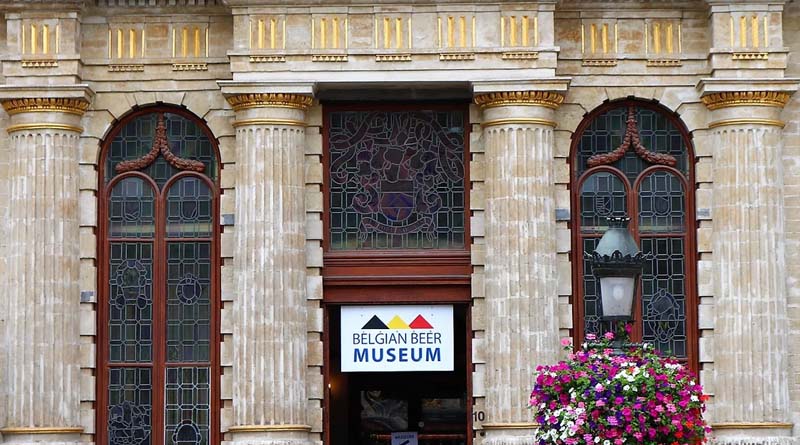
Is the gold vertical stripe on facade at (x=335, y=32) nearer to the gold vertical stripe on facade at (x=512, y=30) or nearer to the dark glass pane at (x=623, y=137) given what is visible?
the gold vertical stripe on facade at (x=512, y=30)

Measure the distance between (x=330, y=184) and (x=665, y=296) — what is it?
5609 millimetres

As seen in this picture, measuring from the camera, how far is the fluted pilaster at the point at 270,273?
92.1 ft

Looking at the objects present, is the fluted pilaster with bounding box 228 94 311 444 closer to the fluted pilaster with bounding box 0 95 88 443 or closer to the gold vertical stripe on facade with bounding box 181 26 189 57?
the gold vertical stripe on facade with bounding box 181 26 189 57

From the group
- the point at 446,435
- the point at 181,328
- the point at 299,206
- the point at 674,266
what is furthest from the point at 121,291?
the point at 674,266

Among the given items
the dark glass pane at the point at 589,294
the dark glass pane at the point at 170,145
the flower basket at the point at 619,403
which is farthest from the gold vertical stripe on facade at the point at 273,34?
the flower basket at the point at 619,403

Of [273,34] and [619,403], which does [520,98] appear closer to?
[273,34]

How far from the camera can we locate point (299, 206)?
2870 cm

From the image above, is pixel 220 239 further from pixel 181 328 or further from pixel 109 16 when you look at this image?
pixel 109 16

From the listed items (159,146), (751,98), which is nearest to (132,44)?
(159,146)

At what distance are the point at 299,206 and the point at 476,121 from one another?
3.13m

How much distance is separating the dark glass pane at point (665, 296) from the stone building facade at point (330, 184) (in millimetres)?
112

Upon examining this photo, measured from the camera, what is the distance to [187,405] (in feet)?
95.5

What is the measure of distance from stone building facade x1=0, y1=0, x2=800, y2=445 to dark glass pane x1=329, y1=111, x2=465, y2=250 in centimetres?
25

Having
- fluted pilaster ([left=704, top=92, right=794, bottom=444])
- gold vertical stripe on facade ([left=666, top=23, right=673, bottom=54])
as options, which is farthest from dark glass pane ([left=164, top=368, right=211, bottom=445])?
gold vertical stripe on facade ([left=666, top=23, right=673, bottom=54])
